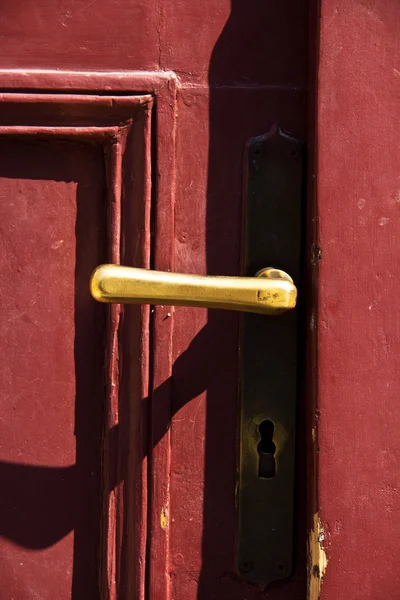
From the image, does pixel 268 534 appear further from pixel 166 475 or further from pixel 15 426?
pixel 15 426

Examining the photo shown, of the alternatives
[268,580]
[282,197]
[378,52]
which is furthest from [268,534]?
[378,52]

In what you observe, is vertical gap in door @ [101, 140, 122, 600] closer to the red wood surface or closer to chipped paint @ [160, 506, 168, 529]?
chipped paint @ [160, 506, 168, 529]

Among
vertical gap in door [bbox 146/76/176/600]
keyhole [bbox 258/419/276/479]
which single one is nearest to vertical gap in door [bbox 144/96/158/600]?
vertical gap in door [bbox 146/76/176/600]

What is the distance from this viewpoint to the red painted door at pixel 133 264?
69cm

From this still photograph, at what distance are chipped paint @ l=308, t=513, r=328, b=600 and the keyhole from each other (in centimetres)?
7

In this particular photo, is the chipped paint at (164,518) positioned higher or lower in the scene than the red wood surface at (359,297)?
lower

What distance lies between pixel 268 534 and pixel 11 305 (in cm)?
Answer: 35

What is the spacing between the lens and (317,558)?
63 centimetres

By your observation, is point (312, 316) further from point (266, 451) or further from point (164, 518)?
point (164, 518)

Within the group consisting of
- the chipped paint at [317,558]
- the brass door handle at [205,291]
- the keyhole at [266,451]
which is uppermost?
the brass door handle at [205,291]

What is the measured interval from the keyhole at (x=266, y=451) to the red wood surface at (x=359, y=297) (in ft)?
0.21

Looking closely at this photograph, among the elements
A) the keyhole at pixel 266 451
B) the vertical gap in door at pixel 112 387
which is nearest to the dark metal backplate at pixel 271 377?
the keyhole at pixel 266 451

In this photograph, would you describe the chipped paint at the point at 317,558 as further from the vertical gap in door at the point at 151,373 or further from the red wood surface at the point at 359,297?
the vertical gap in door at the point at 151,373

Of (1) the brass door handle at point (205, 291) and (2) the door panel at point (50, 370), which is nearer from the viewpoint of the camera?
(1) the brass door handle at point (205, 291)
